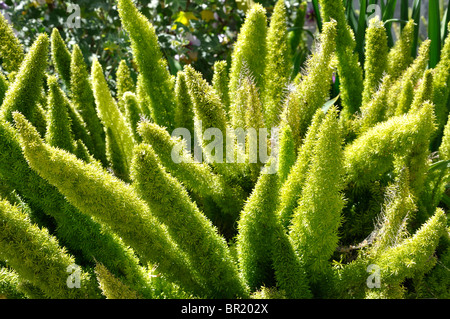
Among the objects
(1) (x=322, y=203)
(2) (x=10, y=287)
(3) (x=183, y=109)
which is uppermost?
(3) (x=183, y=109)

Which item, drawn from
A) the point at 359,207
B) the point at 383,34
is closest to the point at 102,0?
the point at 383,34

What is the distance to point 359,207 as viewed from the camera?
70 cm

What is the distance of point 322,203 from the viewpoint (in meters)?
0.53

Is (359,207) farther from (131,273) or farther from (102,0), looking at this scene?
(102,0)

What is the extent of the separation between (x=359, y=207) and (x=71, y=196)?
416 millimetres

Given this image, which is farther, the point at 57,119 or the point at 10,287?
the point at 57,119

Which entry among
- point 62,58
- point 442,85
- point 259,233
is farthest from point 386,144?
point 62,58

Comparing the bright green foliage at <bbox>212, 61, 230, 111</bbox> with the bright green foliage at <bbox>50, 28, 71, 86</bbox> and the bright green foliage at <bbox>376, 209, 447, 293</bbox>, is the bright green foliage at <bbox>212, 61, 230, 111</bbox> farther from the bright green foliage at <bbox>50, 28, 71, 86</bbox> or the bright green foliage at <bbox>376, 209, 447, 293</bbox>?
the bright green foliage at <bbox>376, 209, 447, 293</bbox>

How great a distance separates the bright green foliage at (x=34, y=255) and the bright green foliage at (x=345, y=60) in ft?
1.84

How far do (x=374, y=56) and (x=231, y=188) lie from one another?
1.25 ft

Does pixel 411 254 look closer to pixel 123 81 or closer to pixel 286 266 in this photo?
pixel 286 266

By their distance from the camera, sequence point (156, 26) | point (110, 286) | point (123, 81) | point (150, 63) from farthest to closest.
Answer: point (156, 26) → point (123, 81) → point (150, 63) → point (110, 286)

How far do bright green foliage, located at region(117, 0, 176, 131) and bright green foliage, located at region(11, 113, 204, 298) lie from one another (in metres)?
0.27

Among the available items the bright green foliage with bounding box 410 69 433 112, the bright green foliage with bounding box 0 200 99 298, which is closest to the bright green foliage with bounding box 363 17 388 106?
the bright green foliage with bounding box 410 69 433 112
